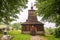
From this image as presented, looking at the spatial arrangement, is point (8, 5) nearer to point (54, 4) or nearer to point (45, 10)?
point (45, 10)

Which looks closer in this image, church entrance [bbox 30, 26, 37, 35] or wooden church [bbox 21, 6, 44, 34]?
church entrance [bbox 30, 26, 37, 35]

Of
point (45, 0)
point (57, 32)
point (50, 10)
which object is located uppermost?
point (45, 0)

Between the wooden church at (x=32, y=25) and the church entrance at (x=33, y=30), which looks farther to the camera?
the wooden church at (x=32, y=25)

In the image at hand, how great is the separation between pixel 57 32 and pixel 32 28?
869cm

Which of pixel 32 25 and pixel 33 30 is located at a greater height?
pixel 32 25

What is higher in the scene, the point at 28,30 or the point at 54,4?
the point at 54,4

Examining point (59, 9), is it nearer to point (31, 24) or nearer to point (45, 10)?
point (45, 10)

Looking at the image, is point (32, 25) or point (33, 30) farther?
point (32, 25)

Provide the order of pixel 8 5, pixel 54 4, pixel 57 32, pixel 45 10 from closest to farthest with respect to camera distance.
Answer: pixel 54 4, pixel 45 10, pixel 8 5, pixel 57 32

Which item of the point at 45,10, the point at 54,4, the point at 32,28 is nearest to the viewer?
the point at 54,4

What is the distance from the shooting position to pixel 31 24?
134 ft

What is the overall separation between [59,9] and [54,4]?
2409 millimetres

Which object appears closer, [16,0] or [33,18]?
[16,0]

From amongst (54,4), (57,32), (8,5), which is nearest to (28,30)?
(57,32)
